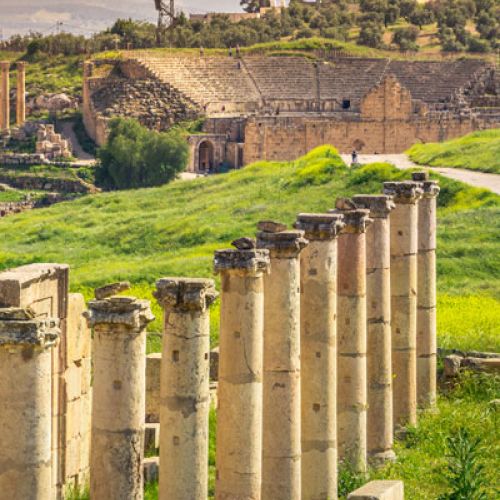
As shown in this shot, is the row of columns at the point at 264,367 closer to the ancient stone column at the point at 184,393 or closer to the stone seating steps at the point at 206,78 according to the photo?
the ancient stone column at the point at 184,393

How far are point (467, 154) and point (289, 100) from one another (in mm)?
37403

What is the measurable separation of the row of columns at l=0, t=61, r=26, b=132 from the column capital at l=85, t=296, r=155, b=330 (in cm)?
6957

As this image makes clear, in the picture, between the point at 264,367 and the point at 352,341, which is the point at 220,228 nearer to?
the point at 352,341

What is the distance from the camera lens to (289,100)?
289 ft

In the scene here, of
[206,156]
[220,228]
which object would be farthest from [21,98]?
[220,228]

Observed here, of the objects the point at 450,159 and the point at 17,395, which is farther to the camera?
the point at 450,159

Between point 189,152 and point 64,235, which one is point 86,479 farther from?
point 189,152

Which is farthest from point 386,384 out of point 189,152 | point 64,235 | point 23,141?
point 23,141

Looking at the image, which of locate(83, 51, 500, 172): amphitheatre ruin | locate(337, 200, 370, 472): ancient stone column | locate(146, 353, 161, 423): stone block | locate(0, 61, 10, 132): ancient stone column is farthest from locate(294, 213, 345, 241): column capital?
locate(0, 61, 10, 132): ancient stone column

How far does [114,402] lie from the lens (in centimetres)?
1770

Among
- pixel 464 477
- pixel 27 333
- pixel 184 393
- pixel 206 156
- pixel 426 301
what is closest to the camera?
pixel 27 333

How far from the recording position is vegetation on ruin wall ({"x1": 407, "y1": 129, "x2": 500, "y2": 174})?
160 ft

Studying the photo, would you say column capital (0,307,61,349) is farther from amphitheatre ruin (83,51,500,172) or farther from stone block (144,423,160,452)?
amphitheatre ruin (83,51,500,172)

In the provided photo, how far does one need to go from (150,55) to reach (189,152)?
15295 millimetres
